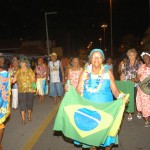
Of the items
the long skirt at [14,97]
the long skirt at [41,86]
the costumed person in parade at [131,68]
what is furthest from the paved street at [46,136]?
the long skirt at [41,86]

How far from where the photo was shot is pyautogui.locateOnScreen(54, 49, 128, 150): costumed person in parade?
4996 mm

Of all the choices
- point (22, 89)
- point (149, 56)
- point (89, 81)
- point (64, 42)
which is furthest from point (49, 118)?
point (64, 42)

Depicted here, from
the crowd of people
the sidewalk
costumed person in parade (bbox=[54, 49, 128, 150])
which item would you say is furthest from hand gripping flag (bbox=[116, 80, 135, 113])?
costumed person in parade (bbox=[54, 49, 128, 150])

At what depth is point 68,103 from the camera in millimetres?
5242

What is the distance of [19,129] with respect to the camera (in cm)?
845

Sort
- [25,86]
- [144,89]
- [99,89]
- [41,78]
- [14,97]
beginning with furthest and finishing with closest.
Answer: [41,78] < [14,97] < [25,86] < [144,89] < [99,89]

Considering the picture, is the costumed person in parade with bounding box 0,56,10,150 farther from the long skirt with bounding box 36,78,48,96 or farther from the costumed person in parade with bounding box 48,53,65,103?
the long skirt with bounding box 36,78,48,96

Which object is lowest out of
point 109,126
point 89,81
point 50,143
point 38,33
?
point 50,143

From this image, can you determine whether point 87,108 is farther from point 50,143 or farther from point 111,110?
point 50,143

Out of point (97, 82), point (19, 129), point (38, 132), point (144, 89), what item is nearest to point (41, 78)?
point (19, 129)

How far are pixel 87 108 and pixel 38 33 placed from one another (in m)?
64.4

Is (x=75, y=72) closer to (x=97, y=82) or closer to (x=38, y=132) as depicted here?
(x=38, y=132)

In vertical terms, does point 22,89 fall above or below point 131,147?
above

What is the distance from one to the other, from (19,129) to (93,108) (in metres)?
3.80
